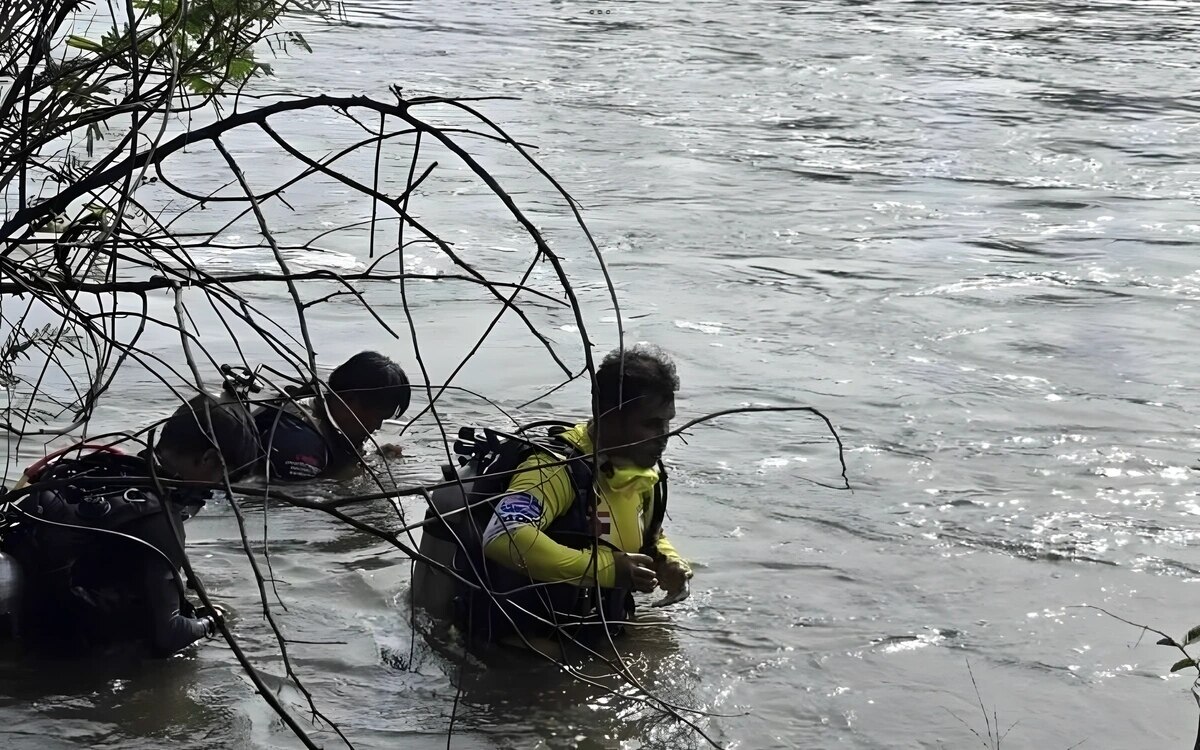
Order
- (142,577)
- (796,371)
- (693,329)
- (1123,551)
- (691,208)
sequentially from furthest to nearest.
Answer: (691,208) → (693,329) → (796,371) → (1123,551) → (142,577)

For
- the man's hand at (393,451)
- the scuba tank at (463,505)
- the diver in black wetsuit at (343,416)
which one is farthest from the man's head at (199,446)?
Answer: the man's hand at (393,451)

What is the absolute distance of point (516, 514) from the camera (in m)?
4.41

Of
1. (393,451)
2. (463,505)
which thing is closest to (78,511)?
(463,505)

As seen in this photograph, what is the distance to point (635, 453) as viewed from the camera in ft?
14.4

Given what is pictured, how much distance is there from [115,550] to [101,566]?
0.27ft

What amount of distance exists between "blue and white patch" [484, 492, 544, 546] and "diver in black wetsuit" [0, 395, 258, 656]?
0.72 m

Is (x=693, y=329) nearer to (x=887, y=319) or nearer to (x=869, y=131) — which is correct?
(x=887, y=319)

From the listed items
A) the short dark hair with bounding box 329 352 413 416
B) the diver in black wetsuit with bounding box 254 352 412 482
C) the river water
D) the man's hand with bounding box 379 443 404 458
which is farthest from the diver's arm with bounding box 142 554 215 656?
the man's hand with bounding box 379 443 404 458

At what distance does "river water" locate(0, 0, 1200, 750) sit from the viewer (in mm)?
4730

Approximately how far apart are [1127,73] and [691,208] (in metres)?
10.2

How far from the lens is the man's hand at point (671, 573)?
15.7ft

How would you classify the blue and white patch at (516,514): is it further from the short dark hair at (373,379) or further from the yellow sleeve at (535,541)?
the short dark hair at (373,379)

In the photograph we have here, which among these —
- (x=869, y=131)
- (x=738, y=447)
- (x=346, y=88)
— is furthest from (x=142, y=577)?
(x=346, y=88)

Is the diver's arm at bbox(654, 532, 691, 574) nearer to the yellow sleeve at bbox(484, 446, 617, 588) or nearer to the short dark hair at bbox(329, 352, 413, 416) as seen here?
the yellow sleeve at bbox(484, 446, 617, 588)
